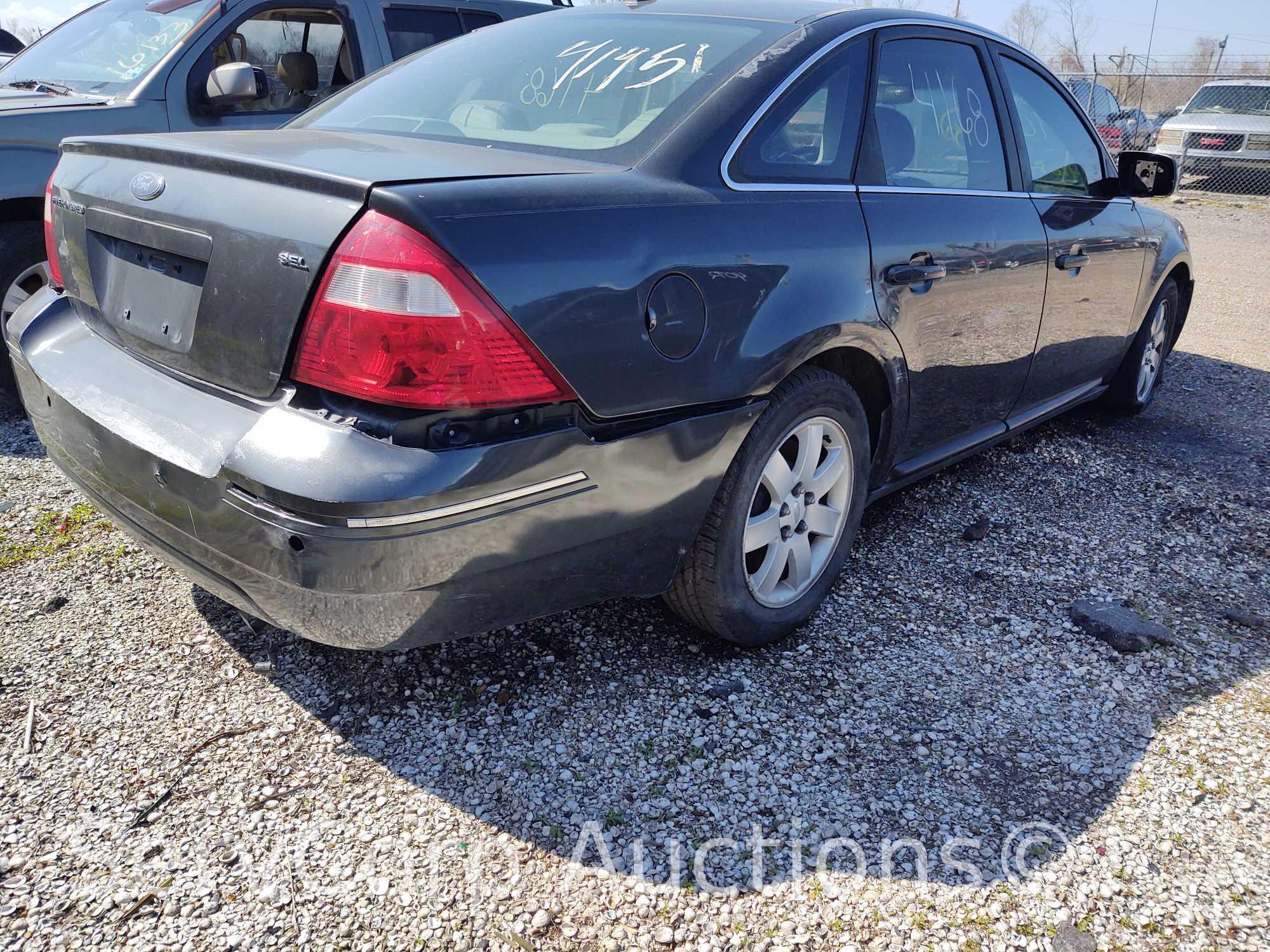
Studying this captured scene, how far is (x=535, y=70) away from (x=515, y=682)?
169 cm

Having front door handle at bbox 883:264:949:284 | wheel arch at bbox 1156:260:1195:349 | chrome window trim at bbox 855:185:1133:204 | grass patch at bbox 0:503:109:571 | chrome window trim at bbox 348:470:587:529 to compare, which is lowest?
grass patch at bbox 0:503:109:571

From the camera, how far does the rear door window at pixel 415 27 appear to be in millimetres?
5203

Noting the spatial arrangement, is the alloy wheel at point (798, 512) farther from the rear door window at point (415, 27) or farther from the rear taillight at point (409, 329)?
the rear door window at point (415, 27)

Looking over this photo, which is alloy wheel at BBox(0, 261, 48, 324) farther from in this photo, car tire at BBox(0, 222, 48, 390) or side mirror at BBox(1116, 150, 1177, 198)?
side mirror at BBox(1116, 150, 1177, 198)

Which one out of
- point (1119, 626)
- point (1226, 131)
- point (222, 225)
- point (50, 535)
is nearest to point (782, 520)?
point (1119, 626)

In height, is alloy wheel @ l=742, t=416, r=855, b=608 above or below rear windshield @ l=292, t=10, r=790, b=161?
below

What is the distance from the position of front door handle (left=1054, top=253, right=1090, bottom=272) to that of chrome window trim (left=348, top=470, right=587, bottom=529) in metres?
2.45

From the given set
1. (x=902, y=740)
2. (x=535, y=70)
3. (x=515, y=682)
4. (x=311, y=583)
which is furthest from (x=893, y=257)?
(x=311, y=583)

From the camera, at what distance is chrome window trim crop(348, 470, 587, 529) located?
1.80 metres

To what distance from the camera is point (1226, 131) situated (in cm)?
1619

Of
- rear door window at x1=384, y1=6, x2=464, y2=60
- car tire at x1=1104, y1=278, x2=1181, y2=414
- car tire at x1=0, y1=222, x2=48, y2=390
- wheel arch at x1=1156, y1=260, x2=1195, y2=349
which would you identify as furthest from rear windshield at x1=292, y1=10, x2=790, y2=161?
wheel arch at x1=1156, y1=260, x2=1195, y2=349

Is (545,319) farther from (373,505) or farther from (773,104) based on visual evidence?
(773,104)

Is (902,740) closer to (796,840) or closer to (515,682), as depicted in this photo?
(796,840)

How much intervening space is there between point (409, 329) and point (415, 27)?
4.24m
